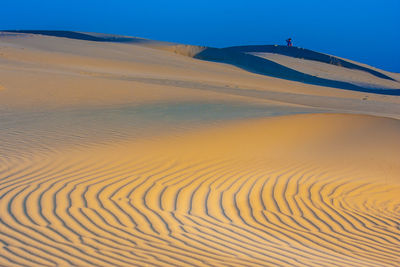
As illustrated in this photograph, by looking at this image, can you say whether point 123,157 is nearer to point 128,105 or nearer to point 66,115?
point 66,115

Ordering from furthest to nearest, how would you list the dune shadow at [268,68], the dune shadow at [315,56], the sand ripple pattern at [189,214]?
the dune shadow at [315,56]
the dune shadow at [268,68]
the sand ripple pattern at [189,214]

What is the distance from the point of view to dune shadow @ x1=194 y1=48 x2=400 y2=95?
3541 cm

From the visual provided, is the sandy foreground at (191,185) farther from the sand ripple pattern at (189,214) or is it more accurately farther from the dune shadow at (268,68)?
the dune shadow at (268,68)

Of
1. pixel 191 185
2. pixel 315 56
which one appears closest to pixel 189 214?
pixel 191 185

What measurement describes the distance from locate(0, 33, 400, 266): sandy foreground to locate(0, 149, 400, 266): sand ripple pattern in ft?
0.06

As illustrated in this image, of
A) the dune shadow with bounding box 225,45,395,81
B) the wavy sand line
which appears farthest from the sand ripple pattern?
the dune shadow with bounding box 225,45,395,81

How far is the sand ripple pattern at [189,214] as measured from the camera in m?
3.95

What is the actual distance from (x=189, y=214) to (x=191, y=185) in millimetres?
1215

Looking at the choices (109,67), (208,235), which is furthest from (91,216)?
(109,67)

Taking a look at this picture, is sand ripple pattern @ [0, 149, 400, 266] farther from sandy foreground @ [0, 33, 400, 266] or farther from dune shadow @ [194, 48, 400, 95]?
dune shadow @ [194, 48, 400, 95]

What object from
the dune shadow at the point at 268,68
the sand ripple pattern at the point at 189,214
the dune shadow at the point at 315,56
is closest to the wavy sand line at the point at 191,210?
the sand ripple pattern at the point at 189,214

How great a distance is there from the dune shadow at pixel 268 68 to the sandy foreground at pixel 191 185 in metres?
23.2

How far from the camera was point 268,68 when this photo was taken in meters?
39.8

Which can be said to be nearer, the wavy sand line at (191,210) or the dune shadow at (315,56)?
the wavy sand line at (191,210)
